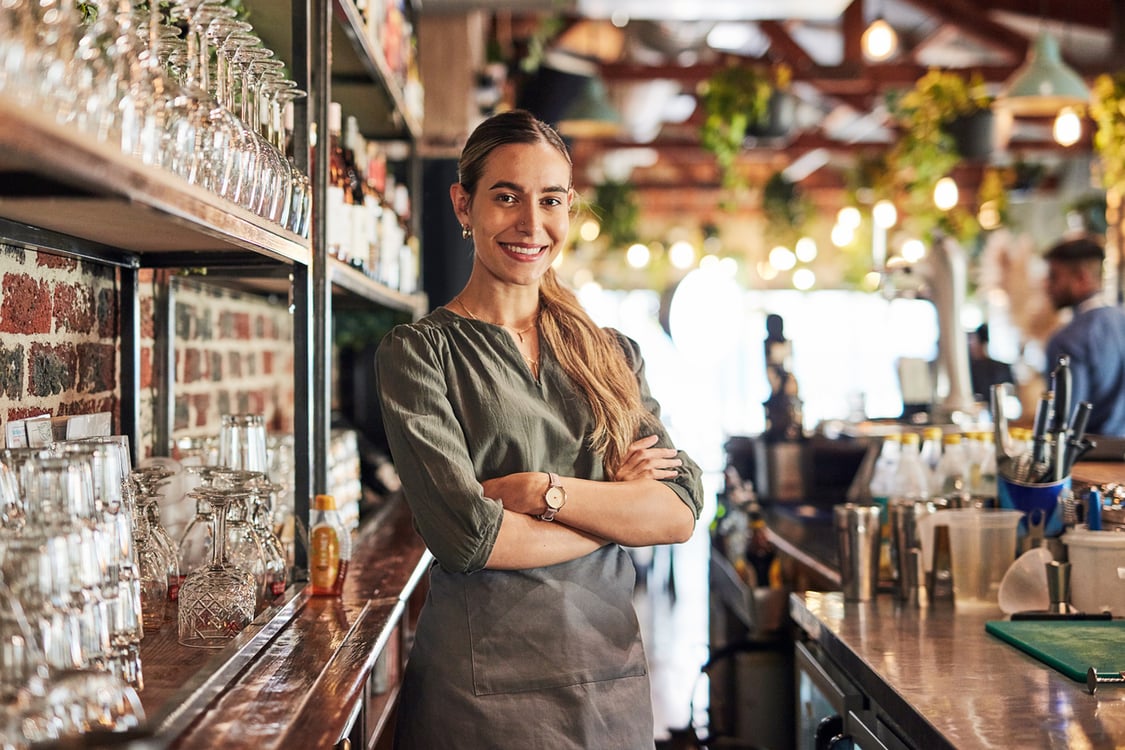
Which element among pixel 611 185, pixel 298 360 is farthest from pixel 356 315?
pixel 611 185

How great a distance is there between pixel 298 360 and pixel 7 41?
1.29 meters

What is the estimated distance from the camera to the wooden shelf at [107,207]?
95 centimetres

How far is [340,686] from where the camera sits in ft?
5.09

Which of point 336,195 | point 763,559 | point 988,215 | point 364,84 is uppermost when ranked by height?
point 988,215

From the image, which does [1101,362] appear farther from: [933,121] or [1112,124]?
[933,121]

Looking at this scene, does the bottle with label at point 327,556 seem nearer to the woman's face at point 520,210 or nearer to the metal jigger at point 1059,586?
the woman's face at point 520,210

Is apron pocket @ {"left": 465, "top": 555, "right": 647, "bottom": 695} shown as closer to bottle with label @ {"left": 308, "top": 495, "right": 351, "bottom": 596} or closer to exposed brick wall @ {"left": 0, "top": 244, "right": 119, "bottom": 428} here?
bottle with label @ {"left": 308, "top": 495, "right": 351, "bottom": 596}

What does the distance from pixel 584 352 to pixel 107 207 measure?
2.86ft

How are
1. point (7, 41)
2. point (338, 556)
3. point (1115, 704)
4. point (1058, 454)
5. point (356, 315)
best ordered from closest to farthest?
1. point (7, 41)
2. point (1115, 704)
3. point (338, 556)
4. point (1058, 454)
5. point (356, 315)

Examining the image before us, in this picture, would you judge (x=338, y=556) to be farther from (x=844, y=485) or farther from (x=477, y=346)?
(x=844, y=485)

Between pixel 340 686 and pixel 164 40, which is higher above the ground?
pixel 164 40

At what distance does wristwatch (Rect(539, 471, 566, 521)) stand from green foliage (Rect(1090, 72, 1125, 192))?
453cm

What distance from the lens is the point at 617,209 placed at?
37.1ft

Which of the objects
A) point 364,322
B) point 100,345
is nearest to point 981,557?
point 100,345
